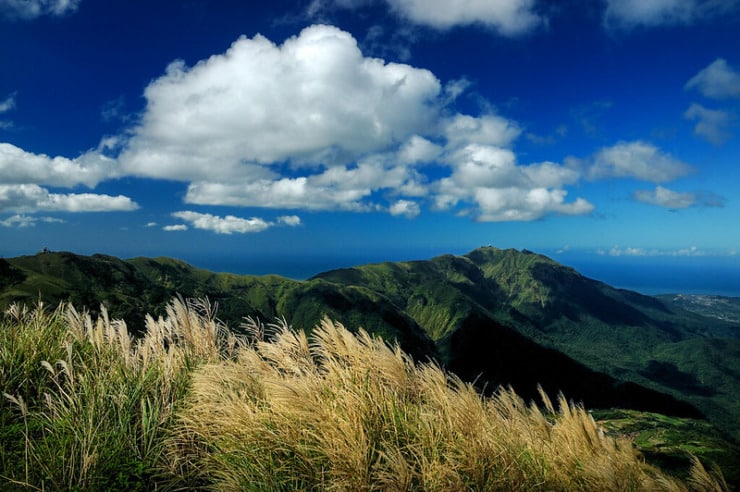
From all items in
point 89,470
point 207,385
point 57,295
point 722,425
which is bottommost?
point 722,425

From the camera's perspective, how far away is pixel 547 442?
420 centimetres

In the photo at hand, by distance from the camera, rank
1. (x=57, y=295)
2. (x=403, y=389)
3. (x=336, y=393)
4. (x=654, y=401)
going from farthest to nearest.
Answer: (x=654, y=401)
(x=57, y=295)
(x=403, y=389)
(x=336, y=393)

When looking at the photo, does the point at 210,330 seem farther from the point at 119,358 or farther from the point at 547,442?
the point at 547,442

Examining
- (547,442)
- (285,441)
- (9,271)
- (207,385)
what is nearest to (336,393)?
(285,441)

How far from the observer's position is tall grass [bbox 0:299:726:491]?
349 cm

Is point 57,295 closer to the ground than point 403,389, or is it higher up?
closer to the ground

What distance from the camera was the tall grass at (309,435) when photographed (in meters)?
3.49

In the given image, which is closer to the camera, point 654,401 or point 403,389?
point 403,389

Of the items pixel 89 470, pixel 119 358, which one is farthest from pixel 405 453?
pixel 119 358

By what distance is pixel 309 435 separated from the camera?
3854mm

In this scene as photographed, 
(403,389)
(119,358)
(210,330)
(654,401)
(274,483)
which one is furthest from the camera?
(654,401)

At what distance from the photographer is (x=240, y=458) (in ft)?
12.2

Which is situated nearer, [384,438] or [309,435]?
[384,438]

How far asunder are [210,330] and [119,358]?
1.37m
